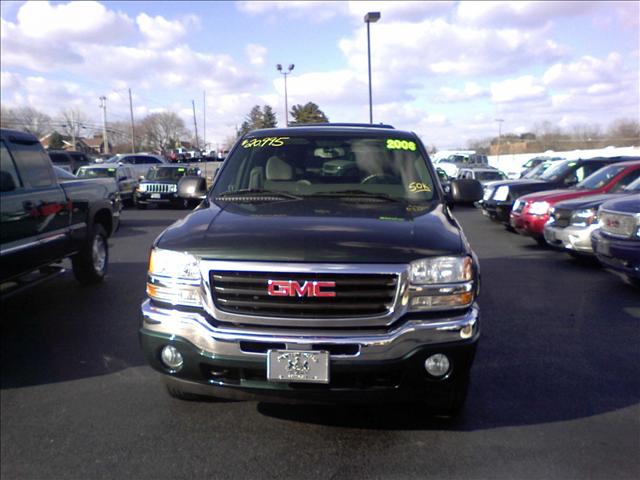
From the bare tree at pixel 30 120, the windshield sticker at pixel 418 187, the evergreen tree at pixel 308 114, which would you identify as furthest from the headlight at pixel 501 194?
the bare tree at pixel 30 120

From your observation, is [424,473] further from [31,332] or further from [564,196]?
[564,196]

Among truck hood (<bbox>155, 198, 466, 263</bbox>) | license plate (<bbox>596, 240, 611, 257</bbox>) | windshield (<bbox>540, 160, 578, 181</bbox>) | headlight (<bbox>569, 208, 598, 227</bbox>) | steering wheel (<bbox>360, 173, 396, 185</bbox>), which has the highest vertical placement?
steering wheel (<bbox>360, 173, 396, 185</bbox>)

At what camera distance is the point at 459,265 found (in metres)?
3.44

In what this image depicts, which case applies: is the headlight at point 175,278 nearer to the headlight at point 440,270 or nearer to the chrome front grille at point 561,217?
the headlight at point 440,270

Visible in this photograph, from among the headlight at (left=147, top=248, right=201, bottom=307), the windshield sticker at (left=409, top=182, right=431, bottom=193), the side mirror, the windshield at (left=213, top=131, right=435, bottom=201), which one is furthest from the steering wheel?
the headlight at (left=147, top=248, right=201, bottom=307)

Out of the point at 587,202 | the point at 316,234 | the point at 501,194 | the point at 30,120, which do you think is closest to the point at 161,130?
the point at 30,120

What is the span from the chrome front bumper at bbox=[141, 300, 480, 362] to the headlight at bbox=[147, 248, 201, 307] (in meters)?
0.11

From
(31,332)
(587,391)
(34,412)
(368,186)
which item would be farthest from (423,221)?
(31,332)

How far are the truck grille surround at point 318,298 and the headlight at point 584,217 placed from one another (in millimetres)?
7019

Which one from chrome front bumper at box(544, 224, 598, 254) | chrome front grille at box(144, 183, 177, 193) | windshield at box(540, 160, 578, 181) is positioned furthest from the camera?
chrome front grille at box(144, 183, 177, 193)

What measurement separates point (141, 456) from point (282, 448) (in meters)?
0.81

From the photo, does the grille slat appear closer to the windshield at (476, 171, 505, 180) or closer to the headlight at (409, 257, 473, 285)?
the headlight at (409, 257, 473, 285)

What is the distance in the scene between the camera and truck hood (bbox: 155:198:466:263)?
3328mm

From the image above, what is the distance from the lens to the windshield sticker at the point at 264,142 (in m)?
5.21
